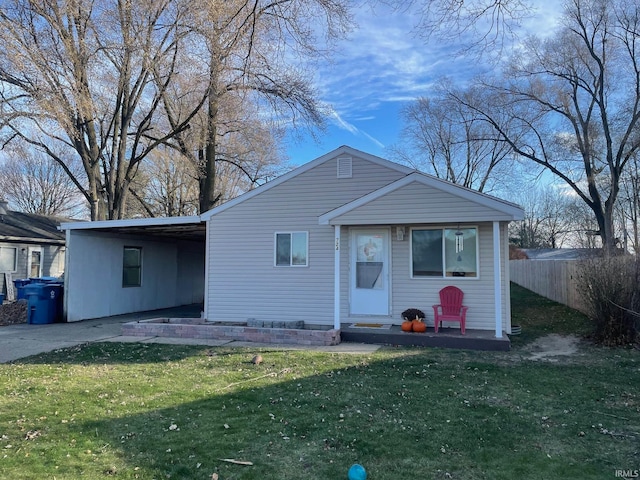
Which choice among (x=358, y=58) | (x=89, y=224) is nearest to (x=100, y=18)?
(x=89, y=224)

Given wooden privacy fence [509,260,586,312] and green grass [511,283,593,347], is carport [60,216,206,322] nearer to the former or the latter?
green grass [511,283,593,347]

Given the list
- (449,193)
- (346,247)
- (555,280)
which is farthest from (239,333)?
(555,280)

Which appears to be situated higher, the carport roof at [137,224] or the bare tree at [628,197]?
the bare tree at [628,197]

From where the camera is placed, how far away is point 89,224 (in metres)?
11.2

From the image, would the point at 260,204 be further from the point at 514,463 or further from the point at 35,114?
the point at 514,463

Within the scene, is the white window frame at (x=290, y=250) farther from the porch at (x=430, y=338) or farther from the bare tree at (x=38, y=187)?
the bare tree at (x=38, y=187)

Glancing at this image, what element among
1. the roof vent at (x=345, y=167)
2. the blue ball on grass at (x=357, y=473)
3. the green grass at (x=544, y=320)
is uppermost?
the roof vent at (x=345, y=167)

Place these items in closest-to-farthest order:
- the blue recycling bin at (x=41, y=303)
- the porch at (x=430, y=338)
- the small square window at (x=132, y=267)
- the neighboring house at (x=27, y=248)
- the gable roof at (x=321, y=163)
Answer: the porch at (x=430, y=338), the gable roof at (x=321, y=163), the blue recycling bin at (x=41, y=303), the small square window at (x=132, y=267), the neighboring house at (x=27, y=248)

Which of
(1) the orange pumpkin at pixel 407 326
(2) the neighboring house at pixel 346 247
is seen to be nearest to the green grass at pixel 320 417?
(1) the orange pumpkin at pixel 407 326

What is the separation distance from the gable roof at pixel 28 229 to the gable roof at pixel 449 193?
518 inches

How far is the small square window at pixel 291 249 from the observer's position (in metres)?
9.91

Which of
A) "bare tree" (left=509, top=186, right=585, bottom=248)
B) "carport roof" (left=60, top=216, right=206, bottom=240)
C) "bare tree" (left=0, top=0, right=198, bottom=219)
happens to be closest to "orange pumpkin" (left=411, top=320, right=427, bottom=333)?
"carport roof" (left=60, top=216, right=206, bottom=240)

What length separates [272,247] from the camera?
1012 cm

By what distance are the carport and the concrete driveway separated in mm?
1049
